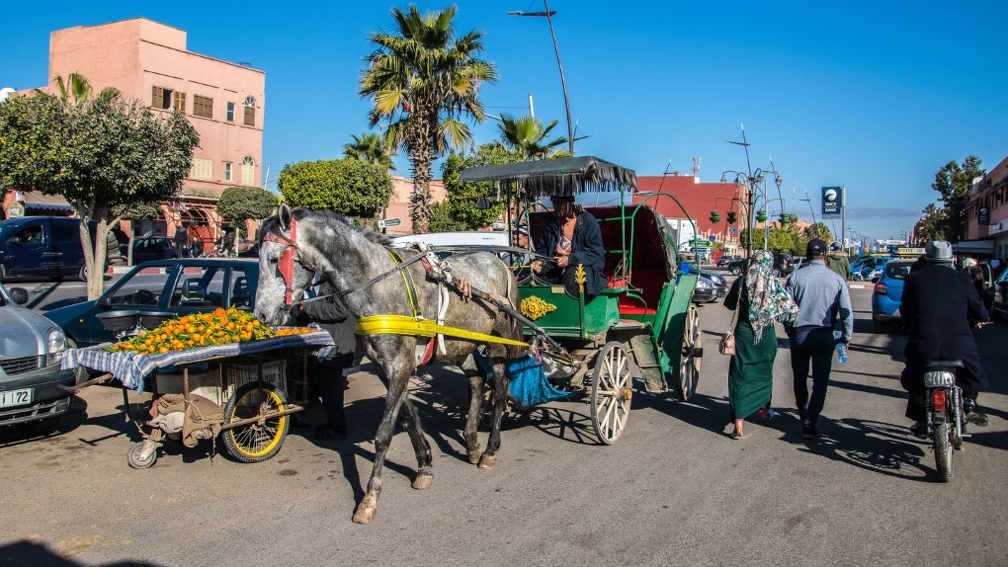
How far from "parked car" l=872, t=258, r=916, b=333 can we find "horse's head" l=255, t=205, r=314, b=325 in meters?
14.6

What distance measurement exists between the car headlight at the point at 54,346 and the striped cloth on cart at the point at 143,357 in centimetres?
117

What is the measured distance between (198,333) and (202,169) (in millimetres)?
42236

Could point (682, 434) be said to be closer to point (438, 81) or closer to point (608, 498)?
point (608, 498)

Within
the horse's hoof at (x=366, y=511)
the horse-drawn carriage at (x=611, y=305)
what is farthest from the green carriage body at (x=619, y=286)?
the horse's hoof at (x=366, y=511)

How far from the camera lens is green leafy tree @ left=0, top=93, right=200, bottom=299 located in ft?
41.8

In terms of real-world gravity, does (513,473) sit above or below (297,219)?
below

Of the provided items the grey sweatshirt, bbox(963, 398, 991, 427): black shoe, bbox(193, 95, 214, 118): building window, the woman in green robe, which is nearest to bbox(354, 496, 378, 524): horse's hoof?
the woman in green robe

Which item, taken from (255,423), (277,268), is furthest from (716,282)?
(277,268)

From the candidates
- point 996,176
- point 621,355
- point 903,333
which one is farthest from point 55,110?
point 996,176

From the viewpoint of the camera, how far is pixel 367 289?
5203 millimetres

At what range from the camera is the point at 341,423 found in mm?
7020

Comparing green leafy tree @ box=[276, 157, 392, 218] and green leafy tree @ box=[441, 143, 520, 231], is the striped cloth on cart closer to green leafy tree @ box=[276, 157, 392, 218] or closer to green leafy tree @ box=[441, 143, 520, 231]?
green leafy tree @ box=[441, 143, 520, 231]

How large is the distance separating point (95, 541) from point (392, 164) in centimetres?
3962

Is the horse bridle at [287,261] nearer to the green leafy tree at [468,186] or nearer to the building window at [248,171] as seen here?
the green leafy tree at [468,186]
